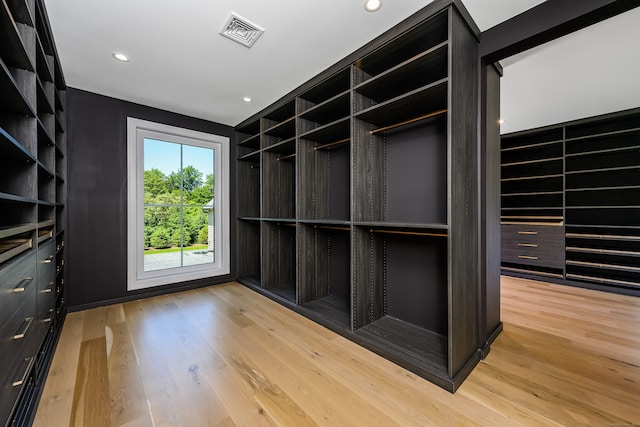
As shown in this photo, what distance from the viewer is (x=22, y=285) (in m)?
1.21

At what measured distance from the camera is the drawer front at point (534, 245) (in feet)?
12.8

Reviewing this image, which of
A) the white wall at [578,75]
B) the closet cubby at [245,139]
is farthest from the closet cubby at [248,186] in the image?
the white wall at [578,75]

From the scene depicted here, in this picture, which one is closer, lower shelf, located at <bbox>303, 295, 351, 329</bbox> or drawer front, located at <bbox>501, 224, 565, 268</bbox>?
lower shelf, located at <bbox>303, 295, 351, 329</bbox>

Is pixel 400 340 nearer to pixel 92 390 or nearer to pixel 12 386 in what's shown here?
pixel 92 390

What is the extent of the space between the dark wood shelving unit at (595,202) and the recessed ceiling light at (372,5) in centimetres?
394

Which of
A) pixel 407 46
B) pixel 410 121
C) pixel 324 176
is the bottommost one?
pixel 324 176

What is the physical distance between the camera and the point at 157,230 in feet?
11.2

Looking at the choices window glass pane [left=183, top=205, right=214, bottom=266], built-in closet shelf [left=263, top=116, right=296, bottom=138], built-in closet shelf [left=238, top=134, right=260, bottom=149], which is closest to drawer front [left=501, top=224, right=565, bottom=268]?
built-in closet shelf [left=263, top=116, right=296, bottom=138]

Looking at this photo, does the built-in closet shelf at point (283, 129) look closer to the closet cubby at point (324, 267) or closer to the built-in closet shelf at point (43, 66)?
the closet cubby at point (324, 267)

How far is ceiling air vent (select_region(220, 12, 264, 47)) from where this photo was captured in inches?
71.7

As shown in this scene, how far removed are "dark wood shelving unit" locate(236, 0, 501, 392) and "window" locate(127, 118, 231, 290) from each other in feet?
3.03

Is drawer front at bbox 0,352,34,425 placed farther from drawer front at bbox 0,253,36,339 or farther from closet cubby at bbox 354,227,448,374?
closet cubby at bbox 354,227,448,374

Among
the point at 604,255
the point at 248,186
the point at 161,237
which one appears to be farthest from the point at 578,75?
the point at 161,237

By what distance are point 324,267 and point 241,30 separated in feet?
7.78
